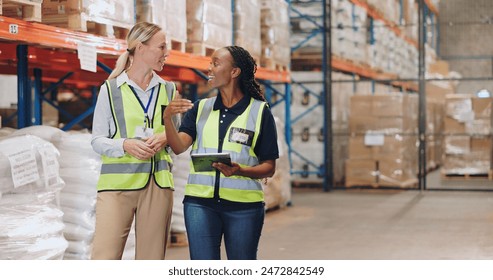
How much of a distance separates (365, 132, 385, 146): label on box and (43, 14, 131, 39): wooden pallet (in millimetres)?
6392

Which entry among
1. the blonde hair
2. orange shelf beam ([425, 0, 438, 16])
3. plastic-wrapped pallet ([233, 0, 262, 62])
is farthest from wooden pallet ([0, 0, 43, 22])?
orange shelf beam ([425, 0, 438, 16])

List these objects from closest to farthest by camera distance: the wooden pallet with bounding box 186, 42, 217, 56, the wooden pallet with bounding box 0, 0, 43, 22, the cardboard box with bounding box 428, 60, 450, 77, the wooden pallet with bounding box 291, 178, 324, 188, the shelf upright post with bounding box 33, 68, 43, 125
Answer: the wooden pallet with bounding box 0, 0, 43, 22
the shelf upright post with bounding box 33, 68, 43, 125
the wooden pallet with bounding box 186, 42, 217, 56
the wooden pallet with bounding box 291, 178, 324, 188
the cardboard box with bounding box 428, 60, 450, 77

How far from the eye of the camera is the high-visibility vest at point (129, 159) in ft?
11.6

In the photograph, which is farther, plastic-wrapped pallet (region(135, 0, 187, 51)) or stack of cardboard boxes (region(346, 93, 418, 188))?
stack of cardboard boxes (region(346, 93, 418, 188))

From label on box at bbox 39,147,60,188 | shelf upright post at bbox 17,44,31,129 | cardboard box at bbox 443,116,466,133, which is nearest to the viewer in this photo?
label on box at bbox 39,147,60,188

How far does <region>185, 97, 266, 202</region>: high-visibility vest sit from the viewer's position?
329cm

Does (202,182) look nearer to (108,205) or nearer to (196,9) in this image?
(108,205)

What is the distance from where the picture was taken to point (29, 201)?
4.86m

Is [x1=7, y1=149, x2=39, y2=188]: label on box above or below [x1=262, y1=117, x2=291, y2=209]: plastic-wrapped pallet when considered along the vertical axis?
above

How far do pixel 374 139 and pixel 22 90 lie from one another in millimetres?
7504

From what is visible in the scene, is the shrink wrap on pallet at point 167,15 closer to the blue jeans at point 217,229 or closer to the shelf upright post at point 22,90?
the shelf upright post at point 22,90

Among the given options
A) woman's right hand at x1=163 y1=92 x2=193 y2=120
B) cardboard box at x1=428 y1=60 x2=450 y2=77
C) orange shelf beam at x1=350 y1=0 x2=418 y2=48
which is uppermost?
orange shelf beam at x1=350 y1=0 x2=418 y2=48

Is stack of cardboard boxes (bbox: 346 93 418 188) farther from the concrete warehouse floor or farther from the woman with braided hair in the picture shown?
the woman with braided hair

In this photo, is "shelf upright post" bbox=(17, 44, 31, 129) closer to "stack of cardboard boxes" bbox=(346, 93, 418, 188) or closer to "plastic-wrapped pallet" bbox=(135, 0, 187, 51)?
"plastic-wrapped pallet" bbox=(135, 0, 187, 51)
